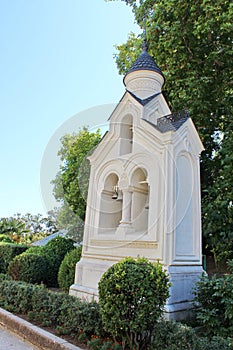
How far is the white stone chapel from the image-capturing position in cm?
560

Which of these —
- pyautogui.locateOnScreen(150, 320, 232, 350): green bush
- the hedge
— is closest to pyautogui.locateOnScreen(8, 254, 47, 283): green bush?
the hedge

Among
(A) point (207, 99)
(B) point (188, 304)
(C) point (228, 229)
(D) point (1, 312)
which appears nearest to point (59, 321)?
(D) point (1, 312)

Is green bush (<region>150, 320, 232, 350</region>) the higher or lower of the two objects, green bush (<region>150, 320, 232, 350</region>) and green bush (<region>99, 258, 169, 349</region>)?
the lower

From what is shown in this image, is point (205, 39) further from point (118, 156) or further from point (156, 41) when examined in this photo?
point (118, 156)

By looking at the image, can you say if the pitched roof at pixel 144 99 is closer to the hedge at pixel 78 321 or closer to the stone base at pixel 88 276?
the stone base at pixel 88 276

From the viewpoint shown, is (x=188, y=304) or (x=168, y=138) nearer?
(x=188, y=304)

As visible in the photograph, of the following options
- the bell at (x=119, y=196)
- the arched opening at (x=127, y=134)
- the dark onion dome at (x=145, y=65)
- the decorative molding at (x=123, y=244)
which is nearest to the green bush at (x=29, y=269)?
the decorative molding at (x=123, y=244)

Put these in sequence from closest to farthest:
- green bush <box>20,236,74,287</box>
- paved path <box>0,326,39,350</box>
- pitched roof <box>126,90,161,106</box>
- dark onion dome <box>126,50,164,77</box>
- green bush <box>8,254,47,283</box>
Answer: paved path <box>0,326,39,350</box>
pitched roof <box>126,90,161,106</box>
dark onion dome <box>126,50,164,77</box>
green bush <box>8,254,47,283</box>
green bush <box>20,236,74,287</box>

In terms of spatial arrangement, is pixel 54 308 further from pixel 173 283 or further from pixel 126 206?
pixel 126 206

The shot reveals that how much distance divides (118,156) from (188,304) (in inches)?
147

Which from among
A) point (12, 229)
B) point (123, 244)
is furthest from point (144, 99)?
point (12, 229)

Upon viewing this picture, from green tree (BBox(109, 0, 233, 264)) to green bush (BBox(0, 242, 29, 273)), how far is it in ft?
24.3

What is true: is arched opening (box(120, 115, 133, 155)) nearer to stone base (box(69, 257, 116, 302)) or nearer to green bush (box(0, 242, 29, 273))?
stone base (box(69, 257, 116, 302))

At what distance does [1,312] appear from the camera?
17.7 feet
